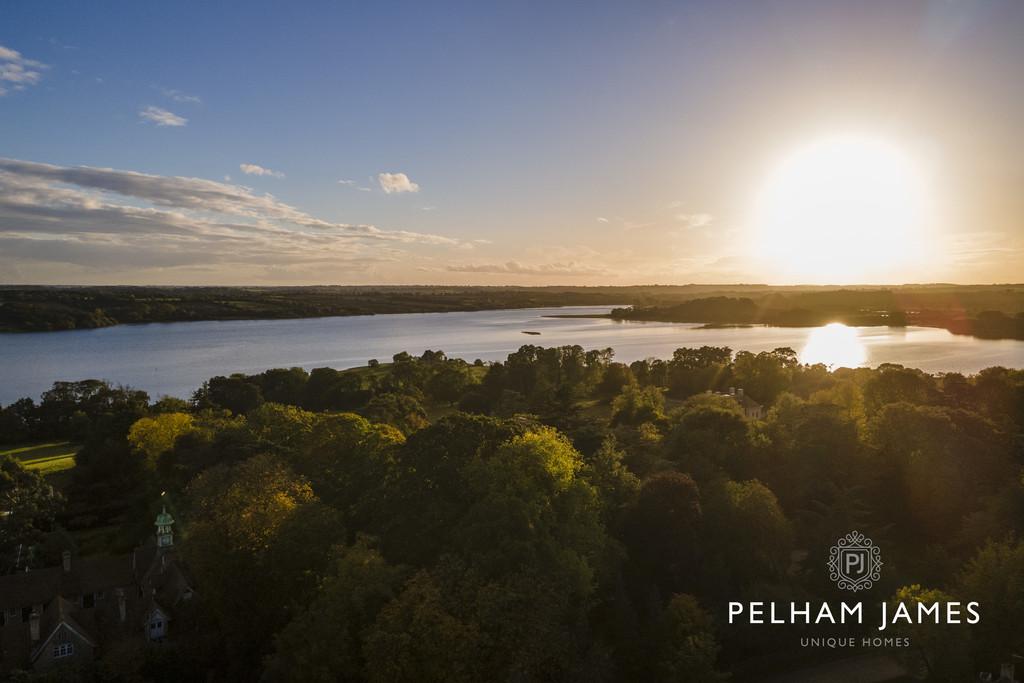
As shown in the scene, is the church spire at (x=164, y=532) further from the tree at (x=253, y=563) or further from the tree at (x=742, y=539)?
the tree at (x=742, y=539)

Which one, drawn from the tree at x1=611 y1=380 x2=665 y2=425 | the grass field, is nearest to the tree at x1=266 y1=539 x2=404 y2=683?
the tree at x1=611 y1=380 x2=665 y2=425

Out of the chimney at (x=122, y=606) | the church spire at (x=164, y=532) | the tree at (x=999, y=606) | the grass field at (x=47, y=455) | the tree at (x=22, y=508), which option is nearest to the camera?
the tree at (x=999, y=606)

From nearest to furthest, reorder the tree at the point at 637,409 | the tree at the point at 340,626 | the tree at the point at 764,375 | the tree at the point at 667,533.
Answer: the tree at the point at 340,626 → the tree at the point at 667,533 → the tree at the point at 637,409 → the tree at the point at 764,375

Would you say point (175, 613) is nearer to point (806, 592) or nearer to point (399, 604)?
point (399, 604)

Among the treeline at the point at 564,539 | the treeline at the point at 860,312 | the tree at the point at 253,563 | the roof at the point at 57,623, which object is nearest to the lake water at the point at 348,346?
the treeline at the point at 860,312

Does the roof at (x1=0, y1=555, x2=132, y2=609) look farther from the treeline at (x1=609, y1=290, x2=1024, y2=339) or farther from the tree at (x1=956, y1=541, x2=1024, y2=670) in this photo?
the treeline at (x1=609, y1=290, x2=1024, y2=339)

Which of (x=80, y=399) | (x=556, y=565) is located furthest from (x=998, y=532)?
(x=80, y=399)
